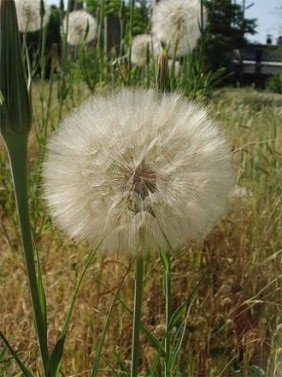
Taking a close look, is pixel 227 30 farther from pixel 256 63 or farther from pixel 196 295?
pixel 196 295

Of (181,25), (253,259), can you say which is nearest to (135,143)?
(253,259)

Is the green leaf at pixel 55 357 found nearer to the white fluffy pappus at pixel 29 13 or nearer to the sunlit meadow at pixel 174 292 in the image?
the sunlit meadow at pixel 174 292

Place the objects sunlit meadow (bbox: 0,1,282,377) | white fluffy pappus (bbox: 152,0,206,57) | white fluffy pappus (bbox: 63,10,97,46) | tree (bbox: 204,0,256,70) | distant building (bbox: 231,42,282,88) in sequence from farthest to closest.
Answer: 1. distant building (bbox: 231,42,282,88)
2. tree (bbox: 204,0,256,70)
3. white fluffy pappus (bbox: 63,10,97,46)
4. white fluffy pappus (bbox: 152,0,206,57)
5. sunlit meadow (bbox: 0,1,282,377)

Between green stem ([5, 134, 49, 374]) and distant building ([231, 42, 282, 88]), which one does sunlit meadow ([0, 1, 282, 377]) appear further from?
distant building ([231, 42, 282, 88])

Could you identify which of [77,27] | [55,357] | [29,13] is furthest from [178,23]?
[55,357]

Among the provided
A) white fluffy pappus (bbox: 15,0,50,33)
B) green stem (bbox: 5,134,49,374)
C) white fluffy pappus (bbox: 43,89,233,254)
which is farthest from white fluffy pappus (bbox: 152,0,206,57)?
green stem (bbox: 5,134,49,374)

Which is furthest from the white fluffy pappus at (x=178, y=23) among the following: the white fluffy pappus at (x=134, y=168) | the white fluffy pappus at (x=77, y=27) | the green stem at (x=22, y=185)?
the green stem at (x=22, y=185)

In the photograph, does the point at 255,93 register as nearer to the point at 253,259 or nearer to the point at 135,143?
the point at 253,259
